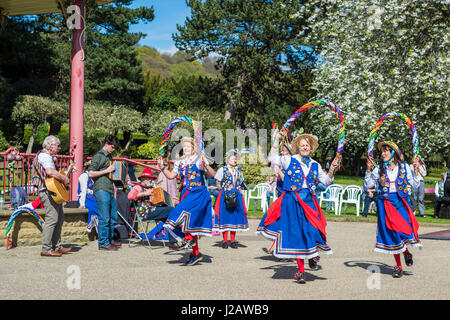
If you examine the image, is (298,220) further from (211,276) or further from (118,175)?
(118,175)

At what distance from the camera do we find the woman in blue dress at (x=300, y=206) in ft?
23.0

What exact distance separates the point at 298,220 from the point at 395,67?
1372cm

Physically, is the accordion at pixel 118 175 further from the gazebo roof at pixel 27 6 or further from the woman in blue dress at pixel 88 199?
the gazebo roof at pixel 27 6

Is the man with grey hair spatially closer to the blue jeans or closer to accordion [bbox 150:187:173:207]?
the blue jeans

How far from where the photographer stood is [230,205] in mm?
10289

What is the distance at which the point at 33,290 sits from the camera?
6.07 metres

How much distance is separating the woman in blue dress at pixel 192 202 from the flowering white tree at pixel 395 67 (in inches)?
477

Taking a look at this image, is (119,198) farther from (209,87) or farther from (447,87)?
(209,87)

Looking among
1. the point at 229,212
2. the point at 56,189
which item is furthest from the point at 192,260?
the point at 229,212

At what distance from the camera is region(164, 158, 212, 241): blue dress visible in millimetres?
7965

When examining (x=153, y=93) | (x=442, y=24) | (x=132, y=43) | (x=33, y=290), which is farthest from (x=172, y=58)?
(x=33, y=290)

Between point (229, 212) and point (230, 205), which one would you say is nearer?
point (230, 205)

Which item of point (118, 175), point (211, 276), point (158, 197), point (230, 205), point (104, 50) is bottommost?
point (211, 276)

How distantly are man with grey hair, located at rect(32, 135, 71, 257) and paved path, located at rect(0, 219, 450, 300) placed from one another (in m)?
0.27
